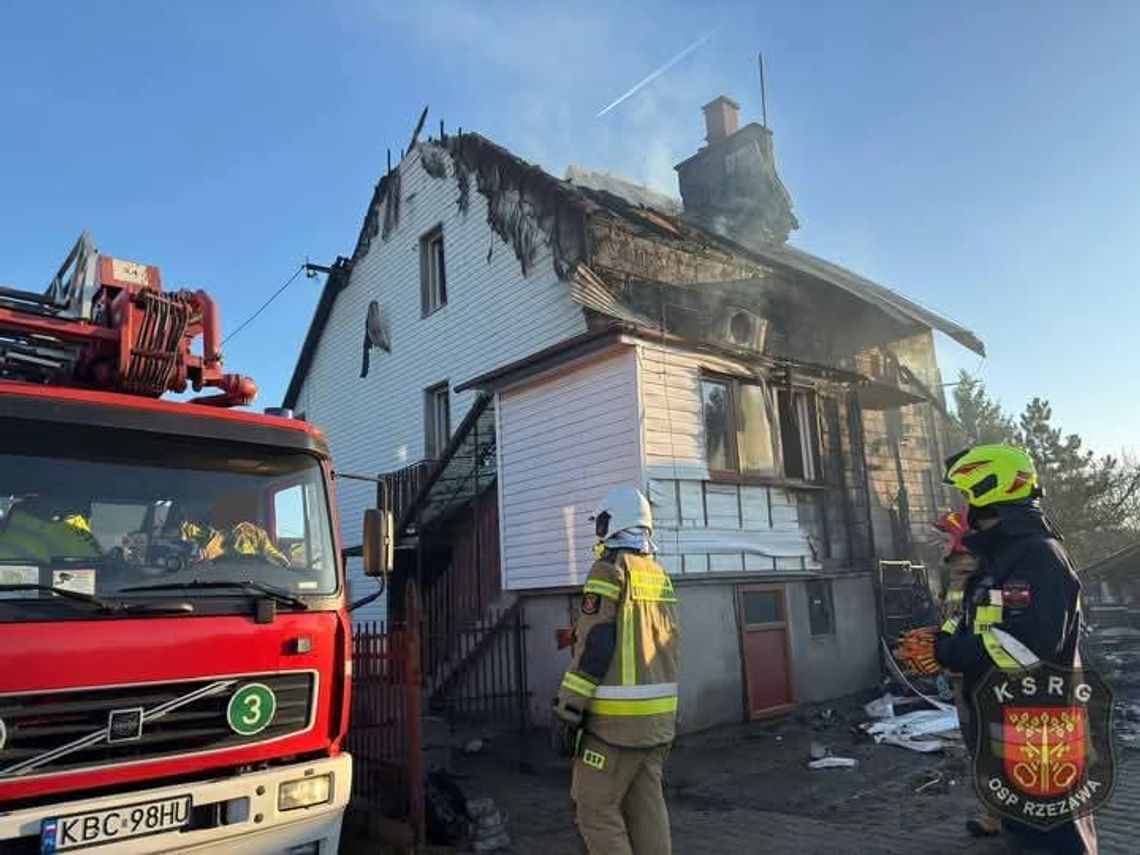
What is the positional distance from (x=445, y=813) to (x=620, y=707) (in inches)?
89.8

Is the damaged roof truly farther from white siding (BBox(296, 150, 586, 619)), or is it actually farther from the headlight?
the headlight

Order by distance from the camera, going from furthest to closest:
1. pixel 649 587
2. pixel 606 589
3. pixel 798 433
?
pixel 798 433, pixel 649 587, pixel 606 589

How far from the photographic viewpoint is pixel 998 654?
329 cm

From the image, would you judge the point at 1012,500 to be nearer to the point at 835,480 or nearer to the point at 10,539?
the point at 10,539

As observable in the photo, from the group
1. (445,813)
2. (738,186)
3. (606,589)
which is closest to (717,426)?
(445,813)

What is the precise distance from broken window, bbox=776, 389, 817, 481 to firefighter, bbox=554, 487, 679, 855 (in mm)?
7504

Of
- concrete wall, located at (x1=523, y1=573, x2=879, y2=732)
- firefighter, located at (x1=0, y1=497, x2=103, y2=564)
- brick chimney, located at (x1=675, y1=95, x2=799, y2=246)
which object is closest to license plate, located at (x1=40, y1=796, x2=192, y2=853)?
firefighter, located at (x1=0, y1=497, x2=103, y2=564)

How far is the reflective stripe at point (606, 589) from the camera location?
12.4 ft

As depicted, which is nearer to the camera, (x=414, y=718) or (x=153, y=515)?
(x=153, y=515)

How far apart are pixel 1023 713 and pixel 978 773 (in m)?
0.32

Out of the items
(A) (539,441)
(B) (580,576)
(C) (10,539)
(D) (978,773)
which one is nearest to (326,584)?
(C) (10,539)

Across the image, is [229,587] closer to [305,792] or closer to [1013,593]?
[305,792]

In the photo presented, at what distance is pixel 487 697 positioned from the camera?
10.1 m

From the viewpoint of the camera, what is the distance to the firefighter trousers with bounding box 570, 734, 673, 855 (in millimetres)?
3641
